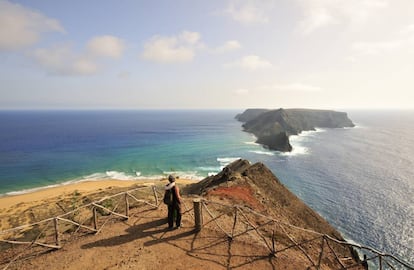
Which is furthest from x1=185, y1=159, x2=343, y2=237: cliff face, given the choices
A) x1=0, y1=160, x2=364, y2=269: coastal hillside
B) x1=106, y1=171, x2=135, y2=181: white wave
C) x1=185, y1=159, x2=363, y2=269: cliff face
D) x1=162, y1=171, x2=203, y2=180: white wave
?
x1=106, y1=171, x2=135, y2=181: white wave

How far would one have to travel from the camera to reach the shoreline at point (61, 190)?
124 feet

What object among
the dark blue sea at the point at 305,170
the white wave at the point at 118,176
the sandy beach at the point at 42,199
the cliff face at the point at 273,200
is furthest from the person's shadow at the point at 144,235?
the white wave at the point at 118,176

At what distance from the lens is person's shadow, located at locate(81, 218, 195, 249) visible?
1170cm

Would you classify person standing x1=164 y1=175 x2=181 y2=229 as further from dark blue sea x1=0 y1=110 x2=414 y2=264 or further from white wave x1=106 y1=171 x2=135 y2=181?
white wave x1=106 y1=171 x2=135 y2=181

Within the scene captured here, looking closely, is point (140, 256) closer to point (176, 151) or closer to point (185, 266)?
point (185, 266)

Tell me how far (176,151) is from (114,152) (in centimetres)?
1918

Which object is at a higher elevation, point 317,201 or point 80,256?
point 80,256

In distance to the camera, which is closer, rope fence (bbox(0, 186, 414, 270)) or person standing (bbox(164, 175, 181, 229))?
rope fence (bbox(0, 186, 414, 270))

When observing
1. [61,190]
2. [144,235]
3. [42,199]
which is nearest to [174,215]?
[144,235]

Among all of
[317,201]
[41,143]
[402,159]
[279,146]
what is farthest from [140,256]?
[41,143]

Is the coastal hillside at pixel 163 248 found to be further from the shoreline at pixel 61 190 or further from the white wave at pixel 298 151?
the white wave at pixel 298 151

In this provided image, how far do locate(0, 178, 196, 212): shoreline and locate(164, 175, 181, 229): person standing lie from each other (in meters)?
32.6

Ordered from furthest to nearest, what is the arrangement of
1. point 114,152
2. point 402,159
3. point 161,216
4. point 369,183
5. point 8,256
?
point 114,152 < point 402,159 < point 369,183 < point 161,216 < point 8,256

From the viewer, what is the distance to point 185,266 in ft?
33.5
